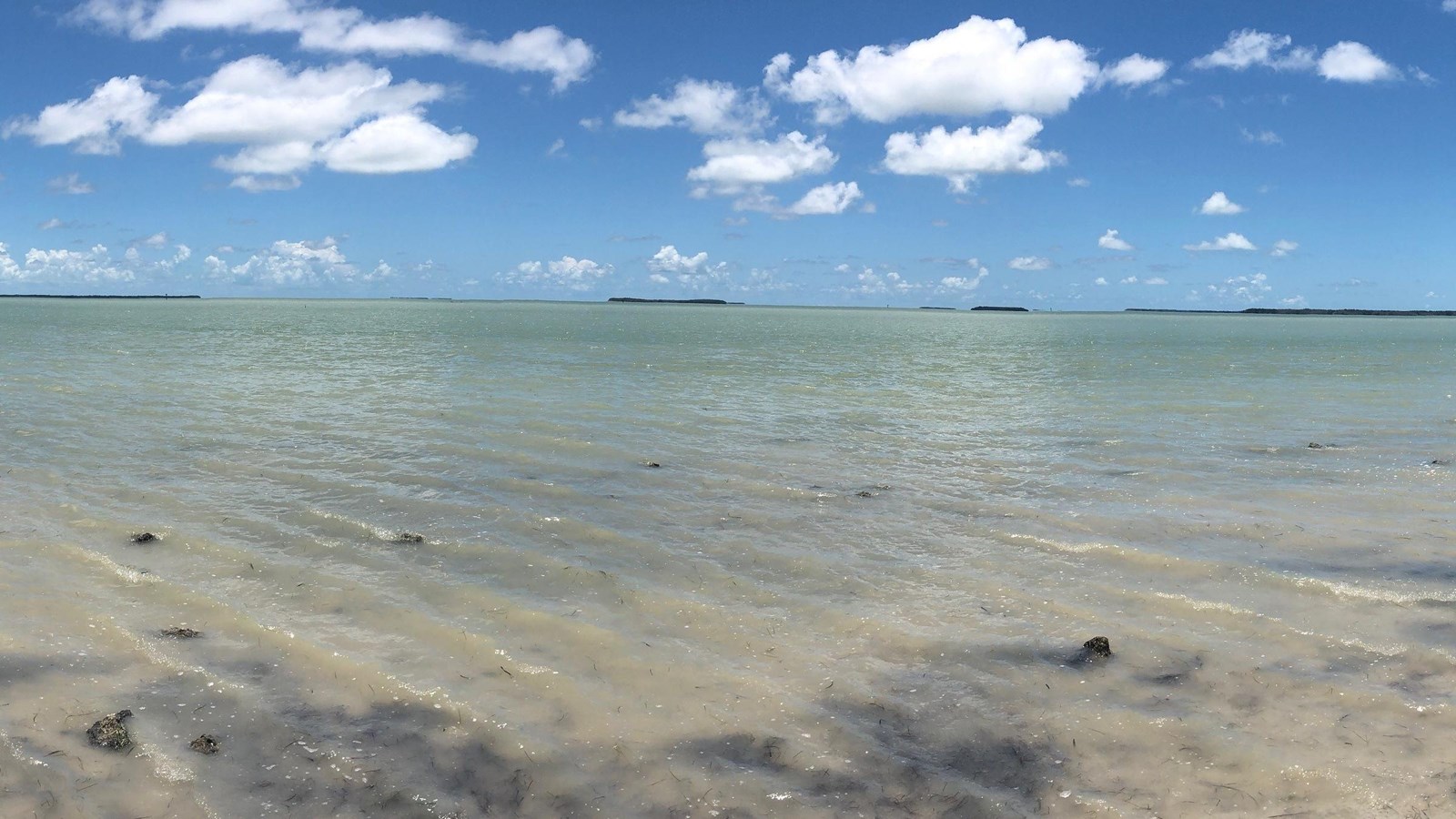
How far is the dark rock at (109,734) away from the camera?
5.08 m

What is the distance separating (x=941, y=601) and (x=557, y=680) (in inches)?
131

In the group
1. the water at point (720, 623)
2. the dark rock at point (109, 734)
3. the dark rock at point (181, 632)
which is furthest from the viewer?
the dark rock at point (181, 632)

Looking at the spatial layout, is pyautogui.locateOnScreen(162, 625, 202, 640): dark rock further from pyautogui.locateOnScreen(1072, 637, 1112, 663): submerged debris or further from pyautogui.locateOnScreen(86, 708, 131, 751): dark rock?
pyautogui.locateOnScreen(1072, 637, 1112, 663): submerged debris

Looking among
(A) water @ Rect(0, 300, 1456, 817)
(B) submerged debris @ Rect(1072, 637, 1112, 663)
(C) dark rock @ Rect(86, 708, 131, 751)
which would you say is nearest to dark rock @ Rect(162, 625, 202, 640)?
(A) water @ Rect(0, 300, 1456, 817)

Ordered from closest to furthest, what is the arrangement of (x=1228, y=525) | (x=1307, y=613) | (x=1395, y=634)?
(x=1395, y=634) < (x=1307, y=613) < (x=1228, y=525)

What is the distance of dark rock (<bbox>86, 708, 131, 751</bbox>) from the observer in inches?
200

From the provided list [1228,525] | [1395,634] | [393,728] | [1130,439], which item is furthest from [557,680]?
[1130,439]

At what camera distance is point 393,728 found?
5383 mm

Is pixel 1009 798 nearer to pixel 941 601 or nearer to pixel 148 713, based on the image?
pixel 941 601

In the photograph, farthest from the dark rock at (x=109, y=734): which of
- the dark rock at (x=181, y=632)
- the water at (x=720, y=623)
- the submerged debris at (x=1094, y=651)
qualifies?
the submerged debris at (x=1094, y=651)

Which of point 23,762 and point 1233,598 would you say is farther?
point 1233,598

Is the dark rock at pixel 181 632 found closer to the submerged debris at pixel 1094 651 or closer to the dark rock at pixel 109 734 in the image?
the dark rock at pixel 109 734

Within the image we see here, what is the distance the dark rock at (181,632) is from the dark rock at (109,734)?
1334 mm

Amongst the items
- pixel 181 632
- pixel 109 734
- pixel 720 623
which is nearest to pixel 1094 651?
pixel 720 623
